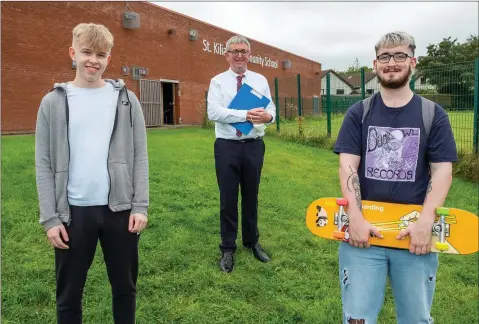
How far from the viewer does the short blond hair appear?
2.16 m

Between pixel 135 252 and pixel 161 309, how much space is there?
95 centimetres

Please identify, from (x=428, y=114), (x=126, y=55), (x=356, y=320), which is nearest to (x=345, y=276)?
(x=356, y=320)

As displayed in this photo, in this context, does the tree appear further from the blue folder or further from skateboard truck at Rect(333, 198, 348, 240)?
skateboard truck at Rect(333, 198, 348, 240)

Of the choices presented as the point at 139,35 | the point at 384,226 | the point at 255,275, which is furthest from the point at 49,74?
the point at 384,226

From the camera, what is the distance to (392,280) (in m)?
2.12

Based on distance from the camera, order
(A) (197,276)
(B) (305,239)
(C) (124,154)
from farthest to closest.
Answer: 1. (B) (305,239)
2. (A) (197,276)
3. (C) (124,154)

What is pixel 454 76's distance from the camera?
8664 millimetres

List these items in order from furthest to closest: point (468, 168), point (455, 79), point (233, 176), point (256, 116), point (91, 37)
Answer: point (455, 79)
point (468, 168)
point (233, 176)
point (256, 116)
point (91, 37)

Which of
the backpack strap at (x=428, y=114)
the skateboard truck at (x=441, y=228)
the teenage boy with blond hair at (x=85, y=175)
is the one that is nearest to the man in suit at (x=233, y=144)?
the teenage boy with blond hair at (x=85, y=175)

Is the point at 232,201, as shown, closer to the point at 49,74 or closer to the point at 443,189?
the point at 443,189

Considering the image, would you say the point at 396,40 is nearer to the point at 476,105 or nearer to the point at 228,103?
the point at 228,103

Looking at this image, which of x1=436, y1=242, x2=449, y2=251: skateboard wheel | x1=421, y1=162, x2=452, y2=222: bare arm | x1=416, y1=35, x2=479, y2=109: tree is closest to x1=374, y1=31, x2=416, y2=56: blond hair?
x1=421, y1=162, x2=452, y2=222: bare arm

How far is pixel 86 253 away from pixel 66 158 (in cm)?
51

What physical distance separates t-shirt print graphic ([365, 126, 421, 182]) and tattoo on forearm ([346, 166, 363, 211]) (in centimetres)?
7
